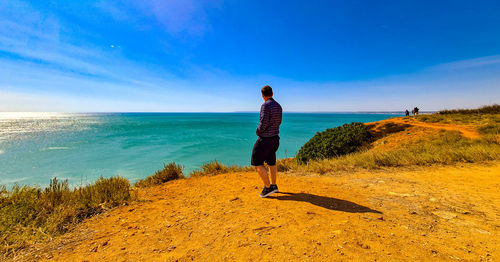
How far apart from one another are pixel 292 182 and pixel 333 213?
196cm

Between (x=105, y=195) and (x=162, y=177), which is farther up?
(x=105, y=195)

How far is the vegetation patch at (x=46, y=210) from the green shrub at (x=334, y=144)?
27.5ft

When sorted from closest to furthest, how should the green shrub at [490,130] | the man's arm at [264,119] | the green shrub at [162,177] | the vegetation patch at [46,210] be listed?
the vegetation patch at [46,210]
the man's arm at [264,119]
the green shrub at [162,177]
the green shrub at [490,130]

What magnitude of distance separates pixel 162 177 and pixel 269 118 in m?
4.48

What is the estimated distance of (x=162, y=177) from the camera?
237 inches

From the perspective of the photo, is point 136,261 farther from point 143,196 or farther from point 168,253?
point 143,196

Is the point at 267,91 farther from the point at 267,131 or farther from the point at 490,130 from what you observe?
the point at 490,130

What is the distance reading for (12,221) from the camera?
2846mm

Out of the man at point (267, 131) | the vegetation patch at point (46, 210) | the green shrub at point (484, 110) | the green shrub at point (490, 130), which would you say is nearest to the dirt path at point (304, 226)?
the vegetation patch at point (46, 210)

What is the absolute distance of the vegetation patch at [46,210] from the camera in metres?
2.56

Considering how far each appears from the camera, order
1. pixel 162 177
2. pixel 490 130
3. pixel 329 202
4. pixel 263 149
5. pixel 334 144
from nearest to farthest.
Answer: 1. pixel 329 202
2. pixel 263 149
3. pixel 162 177
4. pixel 490 130
5. pixel 334 144

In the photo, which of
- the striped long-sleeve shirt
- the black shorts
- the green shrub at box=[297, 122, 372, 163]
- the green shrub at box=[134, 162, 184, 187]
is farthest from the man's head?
the green shrub at box=[297, 122, 372, 163]

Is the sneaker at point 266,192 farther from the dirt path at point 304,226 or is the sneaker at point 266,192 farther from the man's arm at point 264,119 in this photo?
the man's arm at point 264,119

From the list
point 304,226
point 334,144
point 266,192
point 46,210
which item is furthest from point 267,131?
point 334,144
